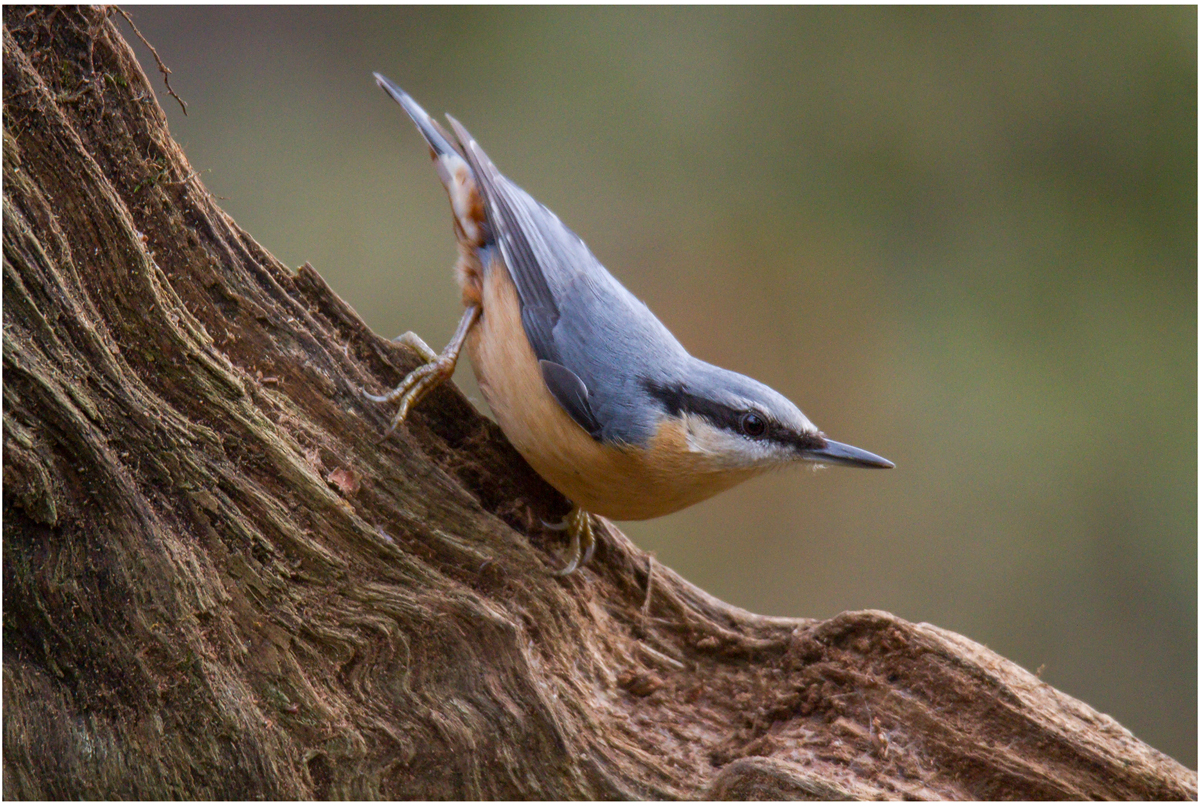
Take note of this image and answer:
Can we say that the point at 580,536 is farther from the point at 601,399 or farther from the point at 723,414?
the point at 723,414

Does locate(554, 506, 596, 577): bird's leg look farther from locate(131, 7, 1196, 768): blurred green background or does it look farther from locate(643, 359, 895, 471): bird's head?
locate(131, 7, 1196, 768): blurred green background

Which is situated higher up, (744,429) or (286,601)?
(744,429)

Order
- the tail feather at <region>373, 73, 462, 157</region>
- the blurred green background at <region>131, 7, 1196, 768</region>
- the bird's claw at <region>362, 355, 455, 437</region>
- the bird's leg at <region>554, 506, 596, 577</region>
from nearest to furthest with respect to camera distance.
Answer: the bird's claw at <region>362, 355, 455, 437</region>, the bird's leg at <region>554, 506, 596, 577</region>, the tail feather at <region>373, 73, 462, 157</region>, the blurred green background at <region>131, 7, 1196, 768</region>

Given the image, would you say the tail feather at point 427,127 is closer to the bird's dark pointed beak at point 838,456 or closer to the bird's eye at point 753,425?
the bird's eye at point 753,425

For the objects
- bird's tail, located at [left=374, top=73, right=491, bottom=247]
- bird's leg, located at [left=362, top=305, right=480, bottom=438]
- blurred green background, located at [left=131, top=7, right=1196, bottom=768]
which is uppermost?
blurred green background, located at [left=131, top=7, right=1196, bottom=768]

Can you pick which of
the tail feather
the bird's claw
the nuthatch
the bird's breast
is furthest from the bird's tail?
the bird's claw

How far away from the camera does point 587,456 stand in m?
2.35

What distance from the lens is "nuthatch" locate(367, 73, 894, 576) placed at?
2363mm

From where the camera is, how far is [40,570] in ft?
5.82

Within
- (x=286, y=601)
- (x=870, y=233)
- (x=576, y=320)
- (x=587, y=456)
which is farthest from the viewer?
(x=870, y=233)

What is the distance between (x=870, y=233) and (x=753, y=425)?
10.6ft

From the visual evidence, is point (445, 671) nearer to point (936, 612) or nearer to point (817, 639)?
point (817, 639)

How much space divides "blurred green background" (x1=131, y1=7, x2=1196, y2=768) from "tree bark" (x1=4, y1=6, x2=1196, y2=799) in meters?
2.14

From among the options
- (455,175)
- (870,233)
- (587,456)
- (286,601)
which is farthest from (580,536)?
(870,233)
